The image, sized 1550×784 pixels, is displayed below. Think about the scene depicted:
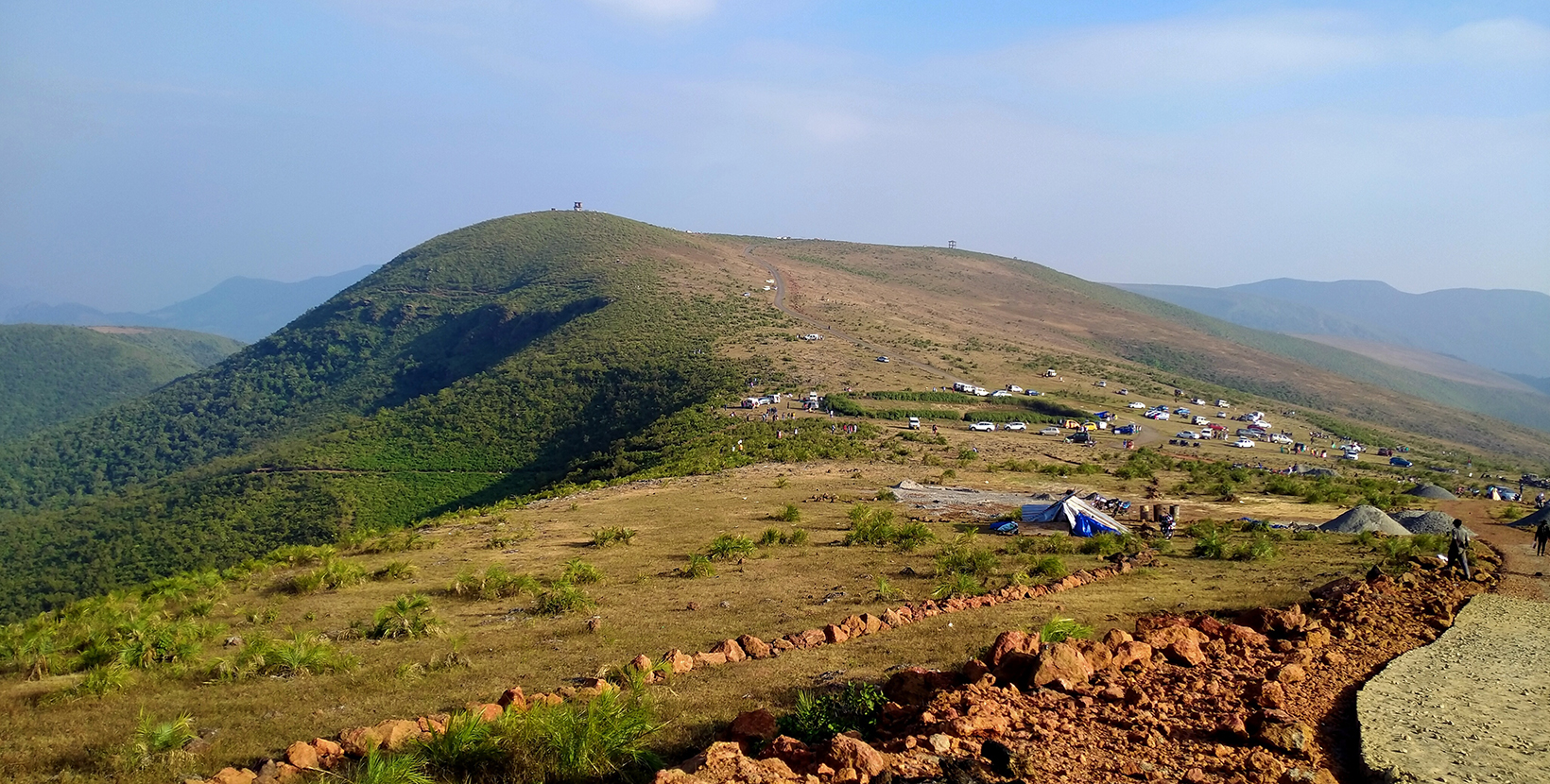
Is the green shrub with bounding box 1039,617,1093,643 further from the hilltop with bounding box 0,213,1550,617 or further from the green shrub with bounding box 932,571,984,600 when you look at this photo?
the hilltop with bounding box 0,213,1550,617

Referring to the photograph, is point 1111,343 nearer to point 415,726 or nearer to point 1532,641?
point 1532,641

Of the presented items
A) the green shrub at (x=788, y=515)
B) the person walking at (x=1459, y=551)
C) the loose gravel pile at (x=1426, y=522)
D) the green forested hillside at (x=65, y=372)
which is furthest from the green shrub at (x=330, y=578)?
the green forested hillside at (x=65, y=372)

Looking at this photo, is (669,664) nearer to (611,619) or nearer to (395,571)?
(611,619)

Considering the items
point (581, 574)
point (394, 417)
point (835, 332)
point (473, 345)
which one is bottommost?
point (394, 417)

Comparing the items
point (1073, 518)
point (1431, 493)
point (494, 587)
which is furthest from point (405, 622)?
point (1431, 493)

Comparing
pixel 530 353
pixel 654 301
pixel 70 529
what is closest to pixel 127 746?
pixel 70 529

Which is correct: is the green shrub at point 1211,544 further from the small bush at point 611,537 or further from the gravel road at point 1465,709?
the small bush at point 611,537
